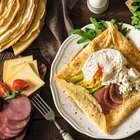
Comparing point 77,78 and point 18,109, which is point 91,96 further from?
point 18,109

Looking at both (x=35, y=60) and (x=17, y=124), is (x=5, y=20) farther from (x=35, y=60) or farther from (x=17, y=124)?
(x=17, y=124)

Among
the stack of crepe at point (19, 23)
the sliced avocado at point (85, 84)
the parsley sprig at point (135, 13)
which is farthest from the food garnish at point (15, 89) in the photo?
the parsley sprig at point (135, 13)

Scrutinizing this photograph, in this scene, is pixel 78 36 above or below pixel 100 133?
above

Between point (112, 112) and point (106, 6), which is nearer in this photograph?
point (112, 112)

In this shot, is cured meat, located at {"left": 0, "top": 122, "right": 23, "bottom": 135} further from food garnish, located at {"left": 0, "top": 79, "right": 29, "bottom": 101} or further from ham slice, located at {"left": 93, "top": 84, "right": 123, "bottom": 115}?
ham slice, located at {"left": 93, "top": 84, "right": 123, "bottom": 115}

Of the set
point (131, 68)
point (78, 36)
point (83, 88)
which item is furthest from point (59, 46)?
point (131, 68)

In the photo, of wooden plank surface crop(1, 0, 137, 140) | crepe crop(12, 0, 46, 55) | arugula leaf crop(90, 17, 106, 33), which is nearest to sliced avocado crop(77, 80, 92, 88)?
wooden plank surface crop(1, 0, 137, 140)

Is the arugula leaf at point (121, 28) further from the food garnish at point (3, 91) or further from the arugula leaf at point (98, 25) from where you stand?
the food garnish at point (3, 91)
